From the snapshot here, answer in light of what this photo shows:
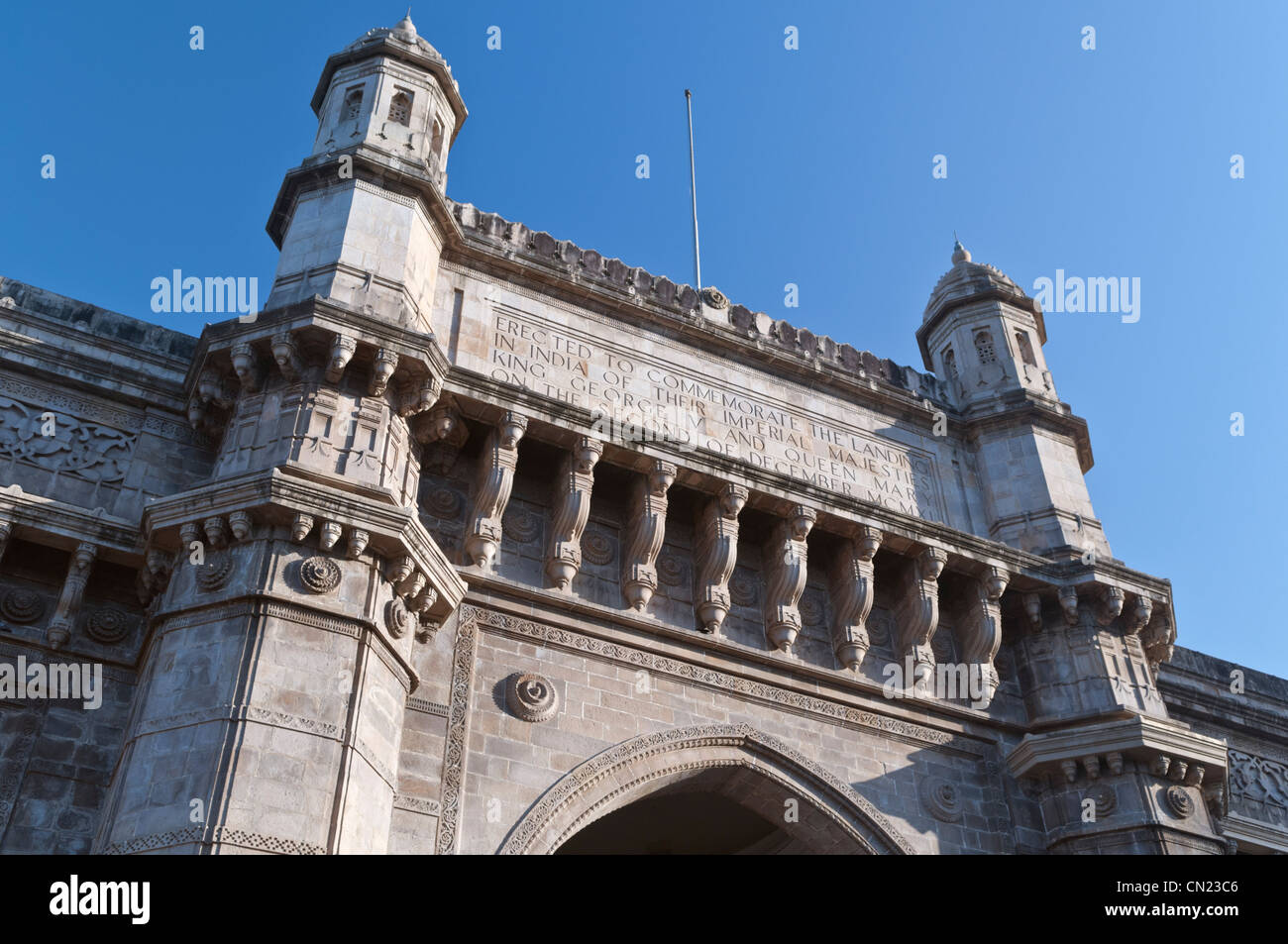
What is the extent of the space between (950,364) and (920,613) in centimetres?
504

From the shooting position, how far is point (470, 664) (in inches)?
417

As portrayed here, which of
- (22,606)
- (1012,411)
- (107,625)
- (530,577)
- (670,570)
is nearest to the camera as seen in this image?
(22,606)

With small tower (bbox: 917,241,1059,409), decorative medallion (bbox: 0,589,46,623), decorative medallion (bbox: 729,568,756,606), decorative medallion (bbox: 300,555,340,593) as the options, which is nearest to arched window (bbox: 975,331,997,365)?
small tower (bbox: 917,241,1059,409)

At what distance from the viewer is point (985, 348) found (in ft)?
54.2

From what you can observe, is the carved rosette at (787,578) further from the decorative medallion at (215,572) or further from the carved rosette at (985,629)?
the decorative medallion at (215,572)

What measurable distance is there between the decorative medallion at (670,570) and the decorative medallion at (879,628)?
233 cm

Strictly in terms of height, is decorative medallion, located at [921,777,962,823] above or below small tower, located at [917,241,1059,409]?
below

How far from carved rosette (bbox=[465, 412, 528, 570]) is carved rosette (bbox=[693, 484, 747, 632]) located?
2.18 metres

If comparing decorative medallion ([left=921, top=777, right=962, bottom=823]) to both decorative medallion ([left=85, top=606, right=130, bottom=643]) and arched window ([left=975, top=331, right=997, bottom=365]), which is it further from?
decorative medallion ([left=85, top=606, right=130, bottom=643])

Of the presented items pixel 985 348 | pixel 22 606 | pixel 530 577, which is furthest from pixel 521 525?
pixel 985 348

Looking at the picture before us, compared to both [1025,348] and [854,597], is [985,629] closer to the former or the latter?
[854,597]

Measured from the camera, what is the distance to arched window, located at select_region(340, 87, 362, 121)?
1341cm
